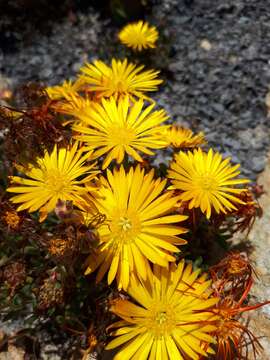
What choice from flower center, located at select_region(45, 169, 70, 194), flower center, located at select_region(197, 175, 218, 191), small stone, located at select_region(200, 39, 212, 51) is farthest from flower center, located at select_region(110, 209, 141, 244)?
small stone, located at select_region(200, 39, 212, 51)

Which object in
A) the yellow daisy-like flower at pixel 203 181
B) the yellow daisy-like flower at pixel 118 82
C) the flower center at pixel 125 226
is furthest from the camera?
the yellow daisy-like flower at pixel 118 82

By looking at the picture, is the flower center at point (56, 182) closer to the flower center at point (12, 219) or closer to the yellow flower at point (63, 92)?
the flower center at point (12, 219)

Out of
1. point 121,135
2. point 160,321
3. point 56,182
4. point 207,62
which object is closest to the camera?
point 160,321

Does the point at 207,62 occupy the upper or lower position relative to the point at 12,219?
upper

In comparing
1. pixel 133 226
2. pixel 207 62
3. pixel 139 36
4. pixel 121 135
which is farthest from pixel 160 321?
pixel 139 36

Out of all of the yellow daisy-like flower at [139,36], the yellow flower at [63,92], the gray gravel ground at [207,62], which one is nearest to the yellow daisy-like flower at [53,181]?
the yellow flower at [63,92]

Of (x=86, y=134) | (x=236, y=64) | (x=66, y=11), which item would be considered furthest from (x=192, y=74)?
(x=86, y=134)

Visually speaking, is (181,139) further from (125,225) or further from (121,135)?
(125,225)
